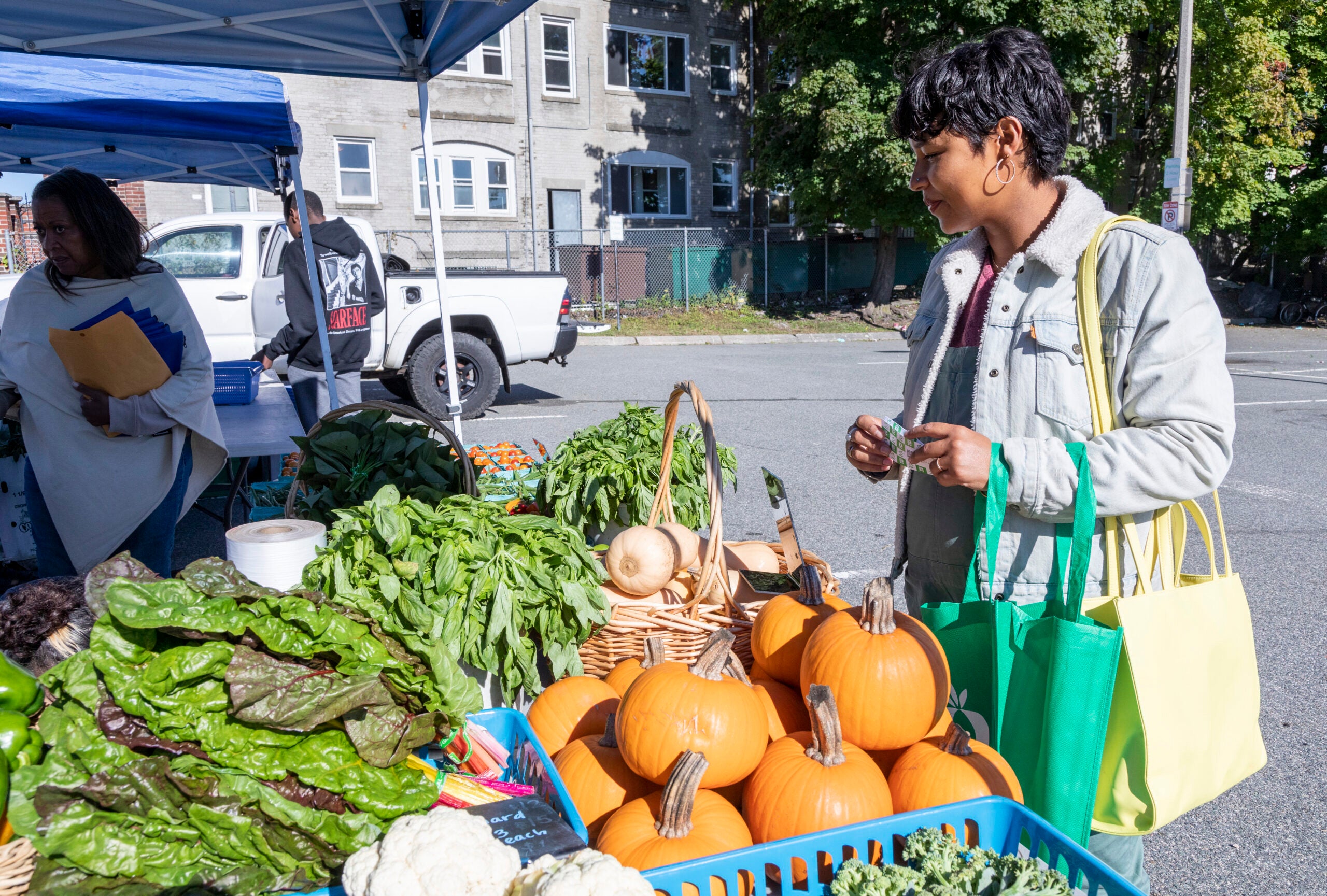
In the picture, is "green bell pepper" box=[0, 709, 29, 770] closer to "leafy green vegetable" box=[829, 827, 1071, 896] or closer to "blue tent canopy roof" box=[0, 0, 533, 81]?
"leafy green vegetable" box=[829, 827, 1071, 896]

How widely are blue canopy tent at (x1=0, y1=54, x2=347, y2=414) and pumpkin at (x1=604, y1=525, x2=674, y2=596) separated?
360 centimetres

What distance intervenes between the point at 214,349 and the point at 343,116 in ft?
47.5

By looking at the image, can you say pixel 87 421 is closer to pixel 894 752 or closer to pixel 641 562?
pixel 641 562

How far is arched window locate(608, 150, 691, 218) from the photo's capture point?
25.2 meters

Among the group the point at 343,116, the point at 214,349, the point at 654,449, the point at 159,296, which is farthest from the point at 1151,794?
the point at 343,116

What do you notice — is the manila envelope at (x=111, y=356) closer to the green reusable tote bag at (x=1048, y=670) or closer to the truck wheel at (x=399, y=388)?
the green reusable tote bag at (x=1048, y=670)

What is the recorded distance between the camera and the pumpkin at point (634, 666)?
1.95 metres

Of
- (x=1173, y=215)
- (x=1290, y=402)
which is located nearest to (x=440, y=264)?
(x=1290, y=402)

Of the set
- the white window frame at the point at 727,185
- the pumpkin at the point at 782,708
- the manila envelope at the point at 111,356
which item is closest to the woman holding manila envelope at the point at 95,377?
the manila envelope at the point at 111,356

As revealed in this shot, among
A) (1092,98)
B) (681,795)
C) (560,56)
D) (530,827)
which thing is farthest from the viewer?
(560,56)

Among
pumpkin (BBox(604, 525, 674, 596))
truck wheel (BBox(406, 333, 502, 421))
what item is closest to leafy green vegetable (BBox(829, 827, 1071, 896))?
pumpkin (BBox(604, 525, 674, 596))

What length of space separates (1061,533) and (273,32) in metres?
4.01

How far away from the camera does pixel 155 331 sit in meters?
3.13

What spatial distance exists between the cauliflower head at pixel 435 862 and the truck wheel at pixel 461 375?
887cm
